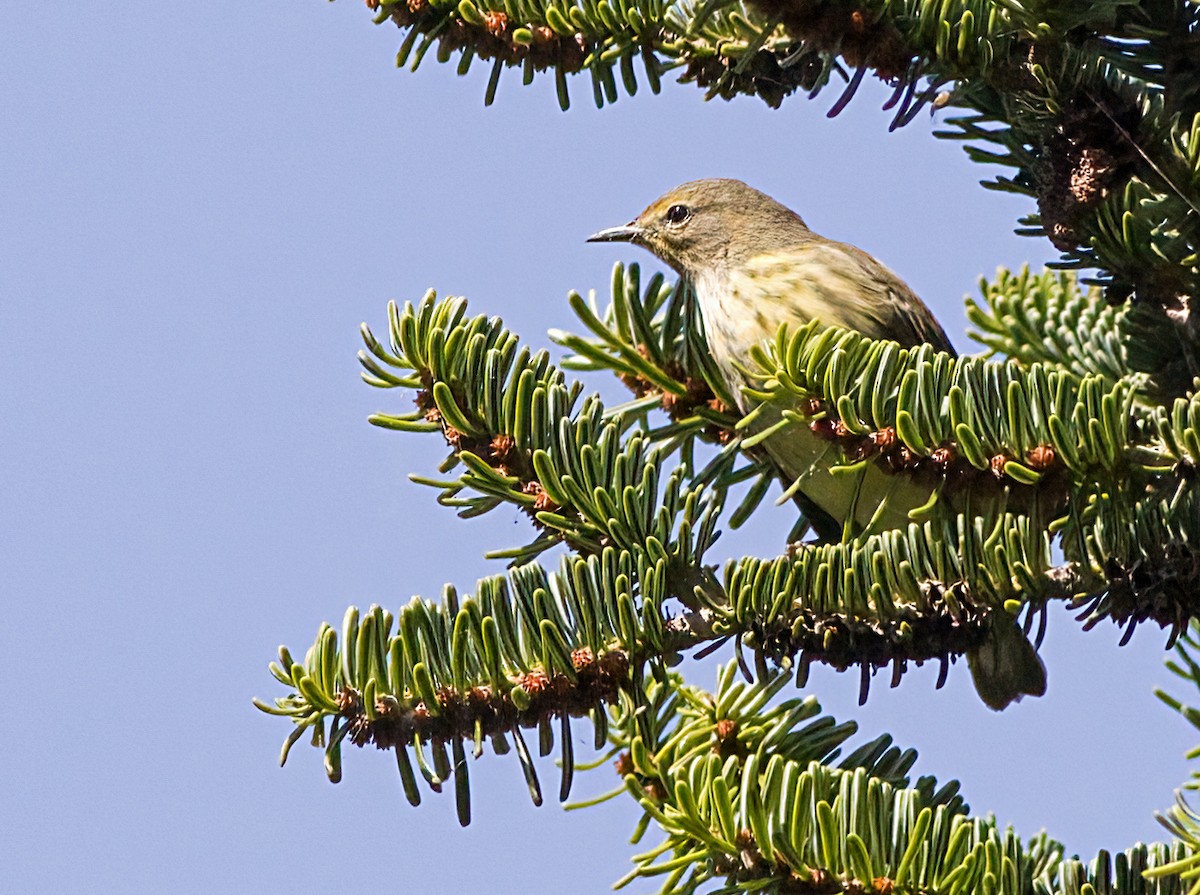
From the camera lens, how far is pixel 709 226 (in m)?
5.68

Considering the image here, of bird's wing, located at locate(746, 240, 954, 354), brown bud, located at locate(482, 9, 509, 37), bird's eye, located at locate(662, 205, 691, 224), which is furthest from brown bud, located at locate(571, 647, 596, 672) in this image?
bird's eye, located at locate(662, 205, 691, 224)

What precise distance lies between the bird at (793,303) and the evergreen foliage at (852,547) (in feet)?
0.64

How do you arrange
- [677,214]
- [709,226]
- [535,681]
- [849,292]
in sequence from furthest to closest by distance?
1. [677,214]
2. [709,226]
3. [849,292]
4. [535,681]

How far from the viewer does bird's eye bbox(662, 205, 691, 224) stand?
5766 mm

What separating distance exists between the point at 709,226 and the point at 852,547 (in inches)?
134

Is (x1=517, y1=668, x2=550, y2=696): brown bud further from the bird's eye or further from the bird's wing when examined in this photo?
the bird's eye

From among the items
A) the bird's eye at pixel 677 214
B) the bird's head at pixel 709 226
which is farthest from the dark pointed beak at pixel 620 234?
the bird's eye at pixel 677 214

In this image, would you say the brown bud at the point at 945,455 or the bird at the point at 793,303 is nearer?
the brown bud at the point at 945,455

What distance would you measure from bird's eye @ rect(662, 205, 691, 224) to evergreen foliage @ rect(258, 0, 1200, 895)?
9.51 feet

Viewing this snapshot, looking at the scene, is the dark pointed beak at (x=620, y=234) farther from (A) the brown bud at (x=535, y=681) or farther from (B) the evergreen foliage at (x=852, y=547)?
(A) the brown bud at (x=535, y=681)

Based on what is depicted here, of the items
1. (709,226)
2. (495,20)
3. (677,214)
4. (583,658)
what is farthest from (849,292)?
(583,658)

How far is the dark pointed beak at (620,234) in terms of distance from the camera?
5.47 m

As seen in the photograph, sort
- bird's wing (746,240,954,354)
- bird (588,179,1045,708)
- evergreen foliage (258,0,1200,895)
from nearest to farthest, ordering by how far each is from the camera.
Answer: evergreen foliage (258,0,1200,895), bird (588,179,1045,708), bird's wing (746,240,954,354)

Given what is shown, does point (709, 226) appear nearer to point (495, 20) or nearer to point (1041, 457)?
point (495, 20)
